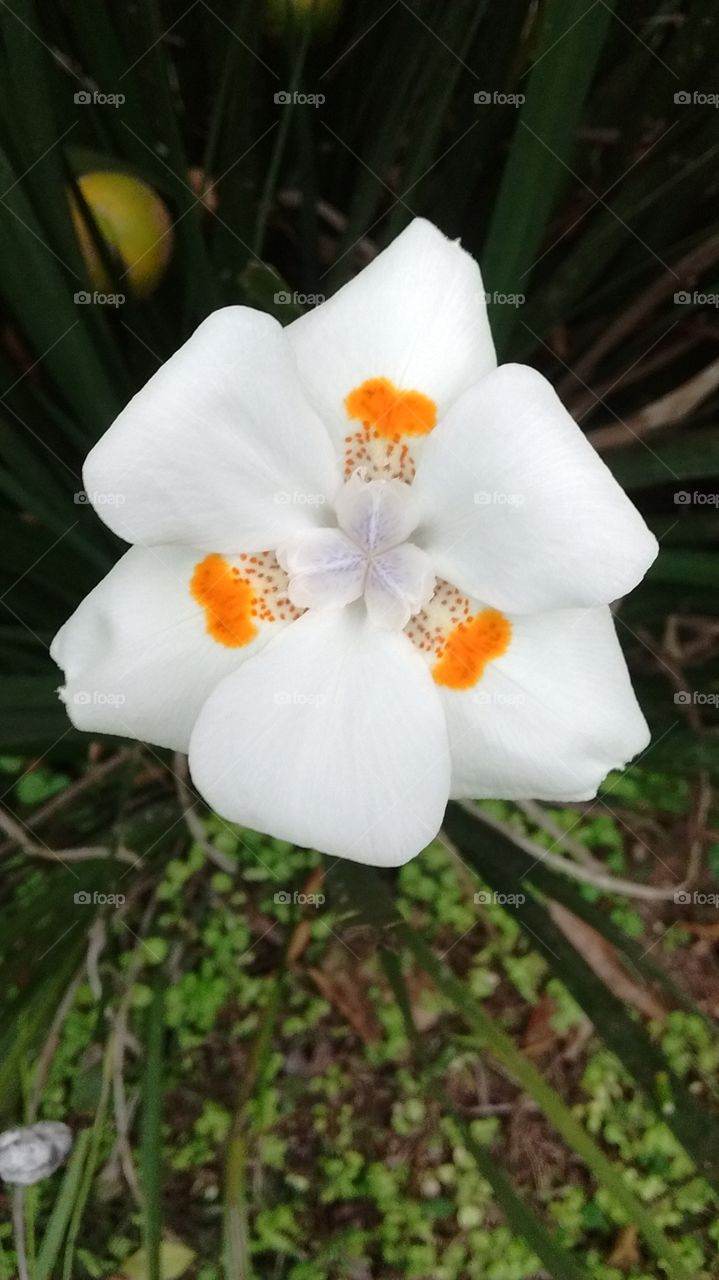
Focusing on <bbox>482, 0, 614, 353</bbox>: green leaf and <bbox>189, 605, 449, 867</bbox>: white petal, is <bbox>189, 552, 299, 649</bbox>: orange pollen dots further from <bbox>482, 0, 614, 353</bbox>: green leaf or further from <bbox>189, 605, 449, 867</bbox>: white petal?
<bbox>482, 0, 614, 353</bbox>: green leaf

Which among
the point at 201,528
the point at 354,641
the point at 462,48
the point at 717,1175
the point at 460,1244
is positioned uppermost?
the point at 462,48

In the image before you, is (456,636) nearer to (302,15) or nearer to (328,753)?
(328,753)

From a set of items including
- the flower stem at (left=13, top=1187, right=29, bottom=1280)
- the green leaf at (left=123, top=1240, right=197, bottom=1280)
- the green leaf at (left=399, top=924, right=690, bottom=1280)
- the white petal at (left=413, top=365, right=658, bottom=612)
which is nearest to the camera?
the white petal at (left=413, top=365, right=658, bottom=612)

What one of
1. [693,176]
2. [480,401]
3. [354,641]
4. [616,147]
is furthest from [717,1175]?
[616,147]

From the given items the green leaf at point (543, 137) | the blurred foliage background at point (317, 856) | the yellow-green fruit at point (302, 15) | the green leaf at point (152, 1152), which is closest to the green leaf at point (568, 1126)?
the blurred foliage background at point (317, 856)

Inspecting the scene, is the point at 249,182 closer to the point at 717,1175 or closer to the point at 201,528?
the point at 201,528

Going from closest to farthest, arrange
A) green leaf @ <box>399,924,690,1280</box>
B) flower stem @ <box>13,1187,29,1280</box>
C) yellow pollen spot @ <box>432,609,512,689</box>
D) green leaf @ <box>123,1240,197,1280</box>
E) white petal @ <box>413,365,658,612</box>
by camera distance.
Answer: white petal @ <box>413,365,658,612</box>, yellow pollen spot @ <box>432,609,512,689</box>, green leaf @ <box>399,924,690,1280</box>, flower stem @ <box>13,1187,29,1280</box>, green leaf @ <box>123,1240,197,1280</box>

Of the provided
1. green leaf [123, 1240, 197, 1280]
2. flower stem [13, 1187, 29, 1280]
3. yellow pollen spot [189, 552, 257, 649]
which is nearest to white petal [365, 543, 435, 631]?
yellow pollen spot [189, 552, 257, 649]
